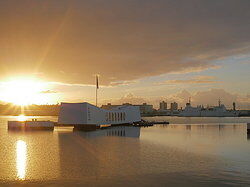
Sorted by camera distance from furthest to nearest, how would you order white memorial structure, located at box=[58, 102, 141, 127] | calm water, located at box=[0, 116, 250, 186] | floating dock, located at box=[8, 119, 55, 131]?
floating dock, located at box=[8, 119, 55, 131], white memorial structure, located at box=[58, 102, 141, 127], calm water, located at box=[0, 116, 250, 186]

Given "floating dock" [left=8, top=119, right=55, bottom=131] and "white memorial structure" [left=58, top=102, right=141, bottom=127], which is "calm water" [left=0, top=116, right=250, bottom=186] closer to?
"white memorial structure" [left=58, top=102, right=141, bottom=127]

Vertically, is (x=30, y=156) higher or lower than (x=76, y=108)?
lower

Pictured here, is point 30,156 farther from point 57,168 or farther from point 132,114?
point 132,114

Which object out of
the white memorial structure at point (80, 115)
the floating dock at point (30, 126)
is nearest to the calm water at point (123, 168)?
the white memorial structure at point (80, 115)

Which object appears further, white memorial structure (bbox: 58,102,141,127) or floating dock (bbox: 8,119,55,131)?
floating dock (bbox: 8,119,55,131)

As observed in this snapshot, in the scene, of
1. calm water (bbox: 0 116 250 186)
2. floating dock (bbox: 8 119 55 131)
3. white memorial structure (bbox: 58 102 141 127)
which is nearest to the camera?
calm water (bbox: 0 116 250 186)

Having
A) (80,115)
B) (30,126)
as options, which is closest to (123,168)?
(80,115)

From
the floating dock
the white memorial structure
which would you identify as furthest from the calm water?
the floating dock

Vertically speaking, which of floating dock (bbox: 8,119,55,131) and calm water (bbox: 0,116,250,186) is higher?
floating dock (bbox: 8,119,55,131)

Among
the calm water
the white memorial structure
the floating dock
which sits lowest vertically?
the calm water

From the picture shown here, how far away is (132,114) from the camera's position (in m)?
109

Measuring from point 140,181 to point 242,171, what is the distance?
9.65 meters

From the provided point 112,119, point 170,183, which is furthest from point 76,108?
point 170,183

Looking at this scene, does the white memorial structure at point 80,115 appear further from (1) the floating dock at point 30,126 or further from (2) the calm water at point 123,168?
(2) the calm water at point 123,168
